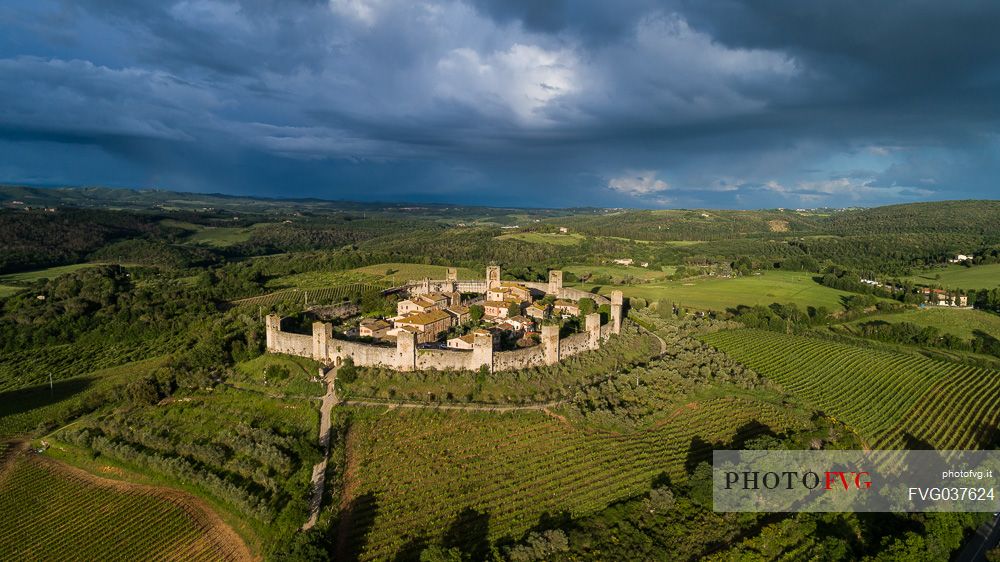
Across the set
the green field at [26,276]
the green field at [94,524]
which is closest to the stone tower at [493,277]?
the green field at [94,524]

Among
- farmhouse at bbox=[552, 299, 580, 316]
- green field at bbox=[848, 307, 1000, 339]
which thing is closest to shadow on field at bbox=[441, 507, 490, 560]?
farmhouse at bbox=[552, 299, 580, 316]

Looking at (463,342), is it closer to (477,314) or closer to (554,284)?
(477,314)

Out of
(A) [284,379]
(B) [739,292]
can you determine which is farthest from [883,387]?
(A) [284,379]

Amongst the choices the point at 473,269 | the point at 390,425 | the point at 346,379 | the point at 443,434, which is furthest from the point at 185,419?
the point at 473,269

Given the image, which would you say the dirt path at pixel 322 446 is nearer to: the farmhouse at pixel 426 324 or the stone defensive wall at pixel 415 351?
the stone defensive wall at pixel 415 351

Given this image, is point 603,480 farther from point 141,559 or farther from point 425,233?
point 425,233

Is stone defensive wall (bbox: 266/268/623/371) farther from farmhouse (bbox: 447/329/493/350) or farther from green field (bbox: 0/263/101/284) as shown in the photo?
green field (bbox: 0/263/101/284)
